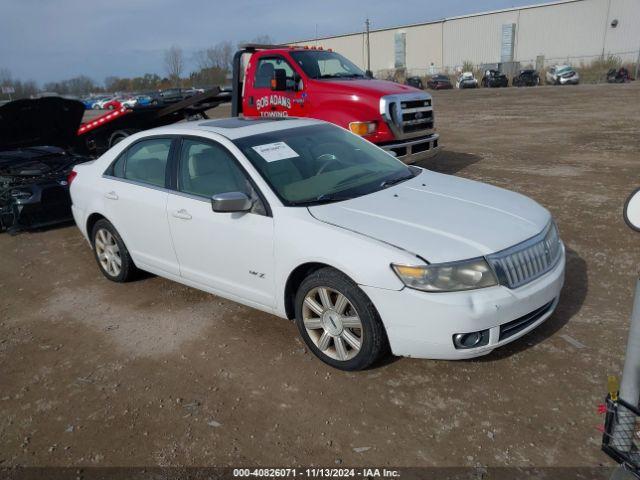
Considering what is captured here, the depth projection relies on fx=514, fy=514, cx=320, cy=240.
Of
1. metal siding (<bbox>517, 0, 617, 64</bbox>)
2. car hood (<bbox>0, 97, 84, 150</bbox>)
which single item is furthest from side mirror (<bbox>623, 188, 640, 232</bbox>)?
metal siding (<bbox>517, 0, 617, 64</bbox>)

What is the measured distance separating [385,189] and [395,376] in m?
1.40

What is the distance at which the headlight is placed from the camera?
2.92 m

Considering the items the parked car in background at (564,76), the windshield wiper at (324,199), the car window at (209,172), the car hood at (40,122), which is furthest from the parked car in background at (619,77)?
the car window at (209,172)

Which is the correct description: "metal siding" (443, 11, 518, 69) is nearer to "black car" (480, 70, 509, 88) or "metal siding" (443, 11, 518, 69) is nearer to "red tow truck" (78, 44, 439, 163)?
"black car" (480, 70, 509, 88)

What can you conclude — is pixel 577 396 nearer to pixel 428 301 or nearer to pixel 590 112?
pixel 428 301

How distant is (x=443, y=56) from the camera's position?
65.1 meters

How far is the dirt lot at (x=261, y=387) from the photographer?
8.98ft

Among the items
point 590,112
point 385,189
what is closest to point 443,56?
point 590,112

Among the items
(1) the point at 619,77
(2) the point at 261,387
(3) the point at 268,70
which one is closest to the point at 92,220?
(2) the point at 261,387

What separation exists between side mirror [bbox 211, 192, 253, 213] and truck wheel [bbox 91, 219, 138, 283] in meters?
1.75

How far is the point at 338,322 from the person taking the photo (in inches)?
129

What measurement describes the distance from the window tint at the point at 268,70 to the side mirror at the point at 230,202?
5152mm

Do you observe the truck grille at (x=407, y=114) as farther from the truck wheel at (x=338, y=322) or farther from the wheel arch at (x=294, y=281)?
the truck wheel at (x=338, y=322)

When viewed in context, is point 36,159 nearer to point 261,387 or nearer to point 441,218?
→ point 261,387
